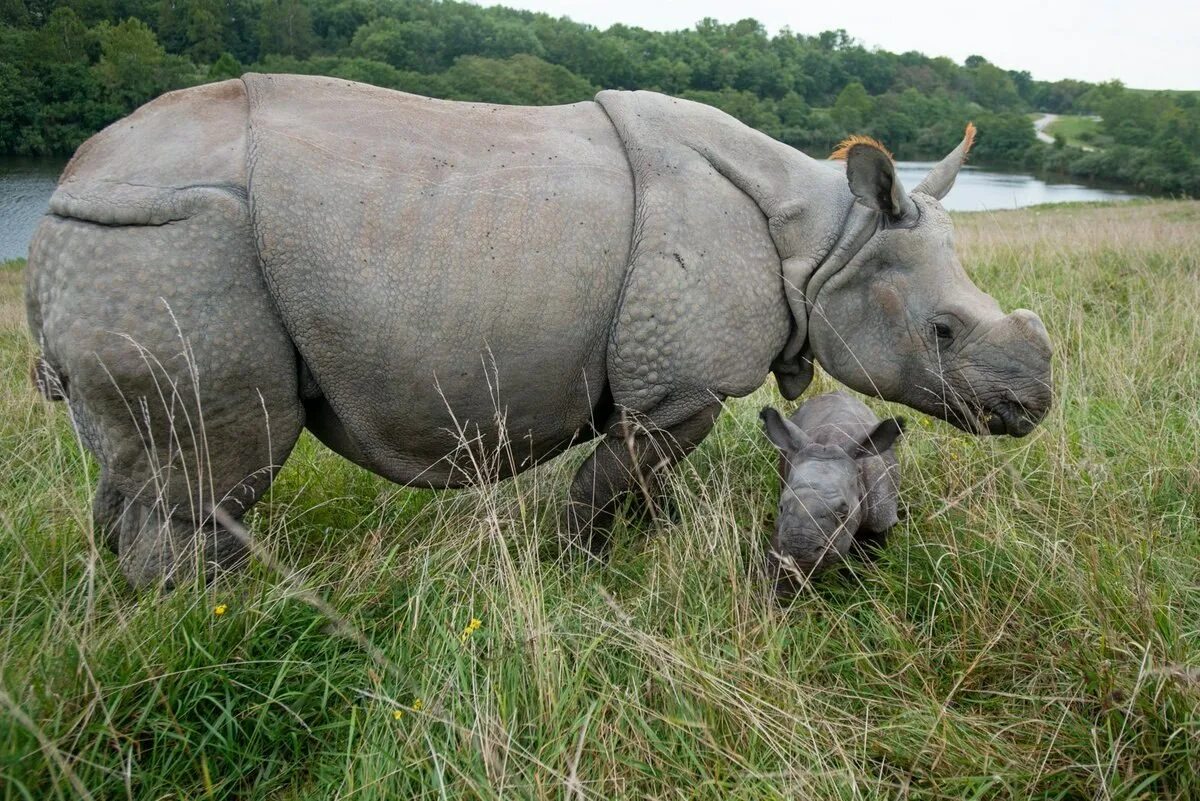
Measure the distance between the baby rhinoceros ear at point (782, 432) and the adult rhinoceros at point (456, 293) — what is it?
0.33 meters

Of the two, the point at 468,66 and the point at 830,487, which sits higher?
the point at 468,66

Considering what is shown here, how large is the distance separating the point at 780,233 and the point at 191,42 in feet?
26.7

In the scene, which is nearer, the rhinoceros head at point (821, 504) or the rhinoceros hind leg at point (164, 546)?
the rhinoceros hind leg at point (164, 546)

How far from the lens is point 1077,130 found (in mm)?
26516

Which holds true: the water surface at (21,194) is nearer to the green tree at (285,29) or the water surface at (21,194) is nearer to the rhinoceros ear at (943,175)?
the green tree at (285,29)

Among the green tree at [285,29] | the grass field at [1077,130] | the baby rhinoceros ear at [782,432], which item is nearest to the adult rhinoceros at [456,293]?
the baby rhinoceros ear at [782,432]

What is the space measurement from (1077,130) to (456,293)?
1126 inches

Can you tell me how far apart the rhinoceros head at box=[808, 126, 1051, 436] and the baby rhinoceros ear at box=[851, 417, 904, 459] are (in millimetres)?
202

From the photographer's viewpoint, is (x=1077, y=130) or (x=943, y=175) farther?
(x=1077, y=130)

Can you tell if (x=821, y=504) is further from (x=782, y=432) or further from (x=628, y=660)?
(x=628, y=660)

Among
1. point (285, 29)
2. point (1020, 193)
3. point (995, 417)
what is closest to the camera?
point (995, 417)

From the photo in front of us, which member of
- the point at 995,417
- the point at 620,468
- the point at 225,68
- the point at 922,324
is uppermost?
the point at 922,324

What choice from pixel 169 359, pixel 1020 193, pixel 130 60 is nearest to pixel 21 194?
pixel 130 60

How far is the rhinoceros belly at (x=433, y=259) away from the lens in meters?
3.26
